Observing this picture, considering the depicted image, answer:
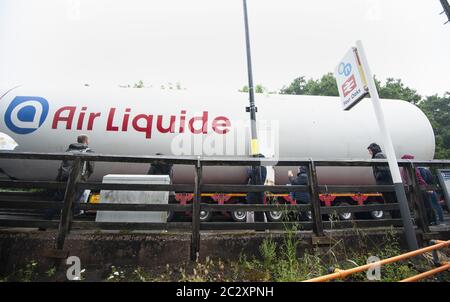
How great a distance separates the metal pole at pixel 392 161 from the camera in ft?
9.11

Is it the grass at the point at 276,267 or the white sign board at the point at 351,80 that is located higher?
the white sign board at the point at 351,80

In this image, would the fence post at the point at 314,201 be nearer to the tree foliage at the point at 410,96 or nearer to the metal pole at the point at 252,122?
the metal pole at the point at 252,122

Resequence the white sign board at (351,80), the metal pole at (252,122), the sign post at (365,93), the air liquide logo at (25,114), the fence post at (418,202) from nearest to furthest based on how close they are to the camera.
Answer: the sign post at (365,93) < the white sign board at (351,80) < the fence post at (418,202) < the metal pole at (252,122) < the air liquide logo at (25,114)

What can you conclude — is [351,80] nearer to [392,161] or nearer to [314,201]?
[392,161]

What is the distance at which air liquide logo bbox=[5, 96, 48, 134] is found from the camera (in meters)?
5.60

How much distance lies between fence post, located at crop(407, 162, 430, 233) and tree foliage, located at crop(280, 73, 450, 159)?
75.6 ft

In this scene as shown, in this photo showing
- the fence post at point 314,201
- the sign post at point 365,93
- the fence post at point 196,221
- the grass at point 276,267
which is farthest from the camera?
the fence post at point 314,201

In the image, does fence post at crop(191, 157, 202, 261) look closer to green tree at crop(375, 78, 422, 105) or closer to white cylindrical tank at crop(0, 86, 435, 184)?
white cylindrical tank at crop(0, 86, 435, 184)

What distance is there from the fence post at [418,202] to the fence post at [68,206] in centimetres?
528

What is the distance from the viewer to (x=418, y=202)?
3.63 m

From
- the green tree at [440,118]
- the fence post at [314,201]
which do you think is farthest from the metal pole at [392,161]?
the green tree at [440,118]
